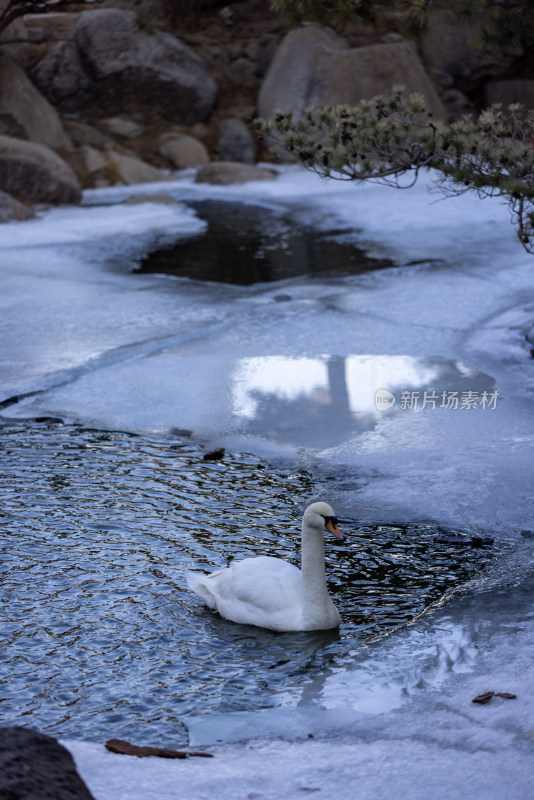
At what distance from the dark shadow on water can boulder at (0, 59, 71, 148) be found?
221 inches

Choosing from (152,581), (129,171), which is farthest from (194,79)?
(152,581)

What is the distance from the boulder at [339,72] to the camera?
20359mm

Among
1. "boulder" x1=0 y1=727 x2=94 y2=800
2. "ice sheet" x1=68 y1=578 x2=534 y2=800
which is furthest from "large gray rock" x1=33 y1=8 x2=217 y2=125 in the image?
"boulder" x1=0 y1=727 x2=94 y2=800

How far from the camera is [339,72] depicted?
67.1ft

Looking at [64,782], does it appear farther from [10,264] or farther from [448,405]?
[10,264]

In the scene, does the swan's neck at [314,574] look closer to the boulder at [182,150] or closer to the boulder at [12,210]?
the boulder at [12,210]

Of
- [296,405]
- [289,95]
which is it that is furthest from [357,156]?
[289,95]

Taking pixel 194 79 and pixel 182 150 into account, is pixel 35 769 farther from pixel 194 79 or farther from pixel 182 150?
pixel 194 79

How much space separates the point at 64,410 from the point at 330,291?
158 inches

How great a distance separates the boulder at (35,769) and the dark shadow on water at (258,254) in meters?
8.60

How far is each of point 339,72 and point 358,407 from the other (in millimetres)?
15157

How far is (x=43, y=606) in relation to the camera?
425 cm

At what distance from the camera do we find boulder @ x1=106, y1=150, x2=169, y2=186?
1911 cm

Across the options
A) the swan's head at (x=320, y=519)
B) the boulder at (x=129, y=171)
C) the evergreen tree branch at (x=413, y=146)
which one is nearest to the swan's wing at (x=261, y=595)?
the swan's head at (x=320, y=519)
